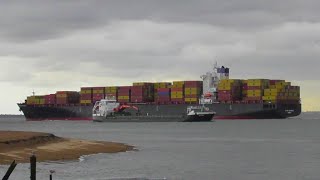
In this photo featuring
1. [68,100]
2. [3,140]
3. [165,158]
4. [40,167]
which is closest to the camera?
[40,167]

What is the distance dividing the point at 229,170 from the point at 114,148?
18.9 meters

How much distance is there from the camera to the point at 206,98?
159125mm

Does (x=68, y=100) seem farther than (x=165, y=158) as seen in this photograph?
Yes

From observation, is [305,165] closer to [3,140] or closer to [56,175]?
[56,175]

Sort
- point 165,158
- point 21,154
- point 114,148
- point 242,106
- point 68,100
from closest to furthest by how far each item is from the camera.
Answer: point 21,154
point 165,158
point 114,148
point 242,106
point 68,100

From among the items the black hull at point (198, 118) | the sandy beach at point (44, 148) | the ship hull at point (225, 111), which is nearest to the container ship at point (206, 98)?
the ship hull at point (225, 111)

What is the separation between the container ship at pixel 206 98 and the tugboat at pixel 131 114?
1.20ft

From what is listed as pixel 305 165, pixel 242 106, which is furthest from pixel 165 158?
pixel 242 106

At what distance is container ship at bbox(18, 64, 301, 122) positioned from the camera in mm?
157250

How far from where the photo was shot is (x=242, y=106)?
515 ft

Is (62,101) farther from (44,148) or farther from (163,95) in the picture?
(44,148)

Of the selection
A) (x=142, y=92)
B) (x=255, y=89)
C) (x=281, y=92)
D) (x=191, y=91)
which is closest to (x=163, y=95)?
(x=142, y=92)

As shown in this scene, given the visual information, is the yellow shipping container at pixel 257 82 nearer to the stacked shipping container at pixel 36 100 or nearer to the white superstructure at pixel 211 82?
the white superstructure at pixel 211 82

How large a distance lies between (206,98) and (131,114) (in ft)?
70.6
